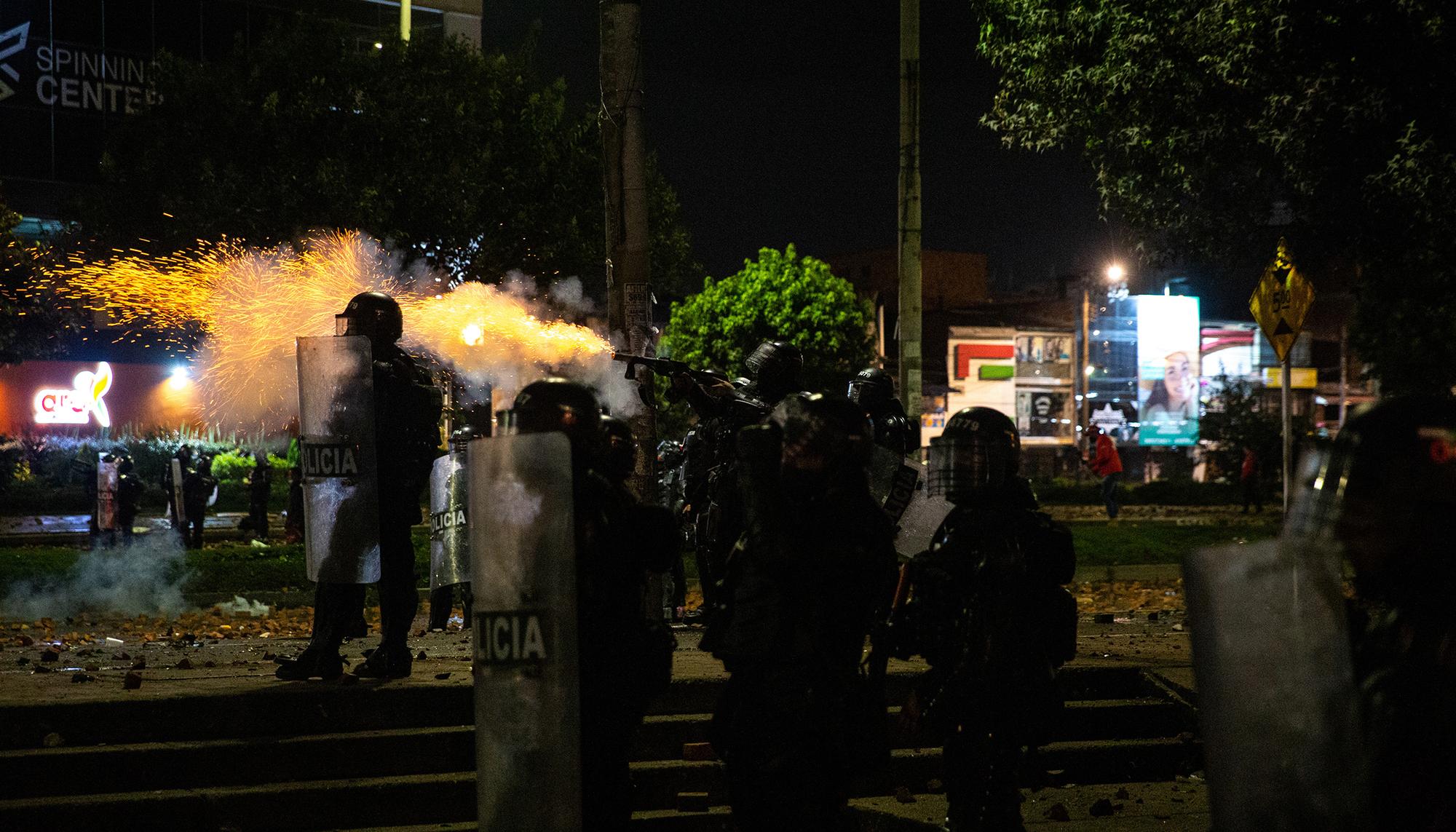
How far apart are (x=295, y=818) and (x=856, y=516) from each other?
3.36 meters

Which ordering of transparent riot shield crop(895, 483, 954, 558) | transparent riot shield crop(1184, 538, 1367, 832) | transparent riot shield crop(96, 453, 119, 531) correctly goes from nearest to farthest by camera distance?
transparent riot shield crop(1184, 538, 1367, 832)
transparent riot shield crop(895, 483, 954, 558)
transparent riot shield crop(96, 453, 119, 531)

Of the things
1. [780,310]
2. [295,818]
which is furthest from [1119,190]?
[780,310]

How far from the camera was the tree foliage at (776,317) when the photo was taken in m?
50.7

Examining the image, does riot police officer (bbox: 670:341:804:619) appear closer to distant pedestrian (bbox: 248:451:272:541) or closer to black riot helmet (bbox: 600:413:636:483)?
black riot helmet (bbox: 600:413:636:483)

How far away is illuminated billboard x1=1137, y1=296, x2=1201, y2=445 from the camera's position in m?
65.9

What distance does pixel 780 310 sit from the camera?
50938 mm

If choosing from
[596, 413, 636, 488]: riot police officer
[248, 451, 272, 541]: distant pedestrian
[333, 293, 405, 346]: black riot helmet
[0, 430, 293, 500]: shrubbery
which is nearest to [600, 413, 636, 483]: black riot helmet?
[596, 413, 636, 488]: riot police officer

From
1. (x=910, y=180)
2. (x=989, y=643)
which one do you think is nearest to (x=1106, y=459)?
(x=910, y=180)

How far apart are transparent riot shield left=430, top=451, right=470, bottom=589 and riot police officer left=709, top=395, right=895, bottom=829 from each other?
4.49 m

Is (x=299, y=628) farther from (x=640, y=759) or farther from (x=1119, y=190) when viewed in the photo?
(x=1119, y=190)

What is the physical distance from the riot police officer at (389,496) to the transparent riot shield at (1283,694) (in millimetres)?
5183

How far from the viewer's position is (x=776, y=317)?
5084 centimetres

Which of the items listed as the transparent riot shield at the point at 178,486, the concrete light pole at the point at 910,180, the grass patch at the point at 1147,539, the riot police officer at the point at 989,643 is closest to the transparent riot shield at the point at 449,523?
the riot police officer at the point at 989,643

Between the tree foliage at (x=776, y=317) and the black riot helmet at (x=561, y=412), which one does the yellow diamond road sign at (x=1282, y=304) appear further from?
the tree foliage at (x=776, y=317)
